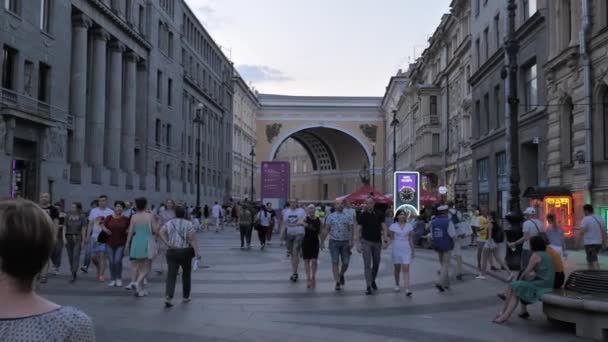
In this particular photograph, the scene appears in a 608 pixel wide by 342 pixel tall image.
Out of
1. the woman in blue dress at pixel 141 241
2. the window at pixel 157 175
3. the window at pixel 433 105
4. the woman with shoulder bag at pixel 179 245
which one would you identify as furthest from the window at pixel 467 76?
the woman with shoulder bag at pixel 179 245

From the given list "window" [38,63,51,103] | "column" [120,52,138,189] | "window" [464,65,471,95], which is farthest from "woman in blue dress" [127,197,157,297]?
"window" [464,65,471,95]

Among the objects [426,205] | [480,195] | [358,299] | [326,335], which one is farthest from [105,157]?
[326,335]

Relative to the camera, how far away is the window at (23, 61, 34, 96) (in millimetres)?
27398

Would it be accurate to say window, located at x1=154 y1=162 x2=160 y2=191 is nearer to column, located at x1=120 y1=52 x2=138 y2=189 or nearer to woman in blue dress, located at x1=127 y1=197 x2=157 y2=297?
column, located at x1=120 y1=52 x2=138 y2=189

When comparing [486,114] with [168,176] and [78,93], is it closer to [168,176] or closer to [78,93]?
[78,93]

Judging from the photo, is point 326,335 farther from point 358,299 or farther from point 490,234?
point 490,234

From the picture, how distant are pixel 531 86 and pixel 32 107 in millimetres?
22069

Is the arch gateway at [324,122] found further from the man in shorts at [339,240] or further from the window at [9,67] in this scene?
the man in shorts at [339,240]

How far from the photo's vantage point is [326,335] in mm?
8352

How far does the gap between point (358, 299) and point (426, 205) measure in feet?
72.6

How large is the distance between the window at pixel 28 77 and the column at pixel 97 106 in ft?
27.8

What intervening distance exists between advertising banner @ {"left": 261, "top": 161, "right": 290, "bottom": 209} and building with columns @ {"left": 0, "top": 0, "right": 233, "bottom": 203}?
5.86 m

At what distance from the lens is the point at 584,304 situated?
845cm

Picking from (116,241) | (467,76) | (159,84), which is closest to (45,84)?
(116,241)
